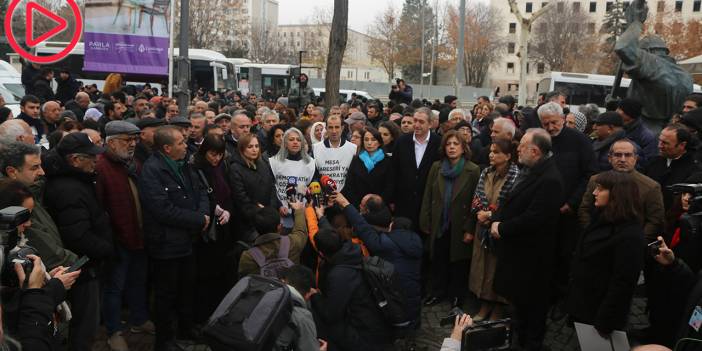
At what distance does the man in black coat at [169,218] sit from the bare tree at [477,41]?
5923cm

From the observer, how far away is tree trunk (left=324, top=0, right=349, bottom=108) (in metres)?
11.4

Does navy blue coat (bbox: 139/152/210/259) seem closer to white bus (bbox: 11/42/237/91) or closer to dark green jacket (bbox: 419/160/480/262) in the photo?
dark green jacket (bbox: 419/160/480/262)

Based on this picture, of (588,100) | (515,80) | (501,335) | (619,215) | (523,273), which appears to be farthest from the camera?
(515,80)

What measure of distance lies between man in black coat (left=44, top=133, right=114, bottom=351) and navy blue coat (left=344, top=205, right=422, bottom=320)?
6.33 feet

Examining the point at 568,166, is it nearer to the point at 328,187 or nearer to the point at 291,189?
the point at 328,187

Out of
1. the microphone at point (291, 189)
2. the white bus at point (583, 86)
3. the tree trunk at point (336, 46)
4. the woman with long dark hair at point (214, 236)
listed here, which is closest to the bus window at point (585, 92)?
the white bus at point (583, 86)

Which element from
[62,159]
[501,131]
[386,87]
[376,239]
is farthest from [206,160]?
[386,87]

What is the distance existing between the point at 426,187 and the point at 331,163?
110 cm

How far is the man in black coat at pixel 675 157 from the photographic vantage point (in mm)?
5152

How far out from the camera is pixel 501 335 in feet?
8.71

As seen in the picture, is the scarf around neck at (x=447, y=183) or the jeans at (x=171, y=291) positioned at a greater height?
the scarf around neck at (x=447, y=183)

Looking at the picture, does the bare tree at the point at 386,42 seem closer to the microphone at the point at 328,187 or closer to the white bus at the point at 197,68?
the white bus at the point at 197,68

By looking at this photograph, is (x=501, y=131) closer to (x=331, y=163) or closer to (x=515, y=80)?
(x=331, y=163)

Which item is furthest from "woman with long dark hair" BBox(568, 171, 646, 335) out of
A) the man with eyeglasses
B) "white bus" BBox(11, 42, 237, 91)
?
"white bus" BBox(11, 42, 237, 91)
